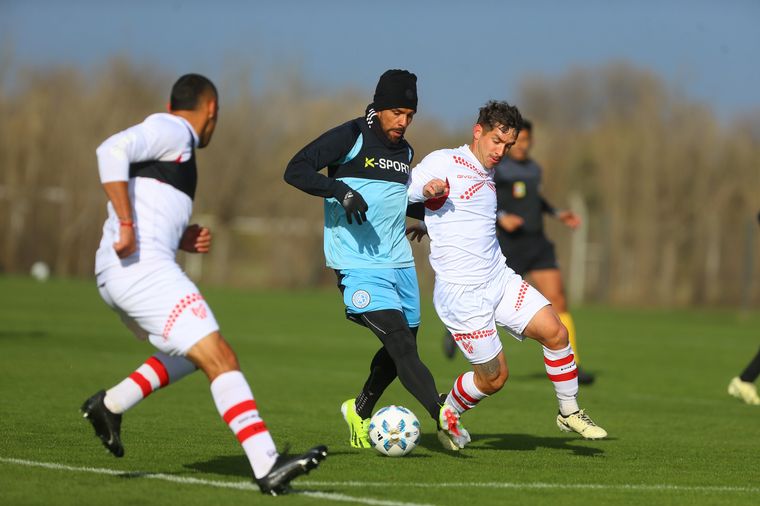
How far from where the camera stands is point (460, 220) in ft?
27.5

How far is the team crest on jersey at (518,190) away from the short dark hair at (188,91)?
24.9 feet

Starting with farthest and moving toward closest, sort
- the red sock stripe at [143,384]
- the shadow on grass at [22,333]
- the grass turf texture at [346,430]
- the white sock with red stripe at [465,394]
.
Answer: the shadow on grass at [22,333], the white sock with red stripe at [465,394], the red sock stripe at [143,384], the grass turf texture at [346,430]

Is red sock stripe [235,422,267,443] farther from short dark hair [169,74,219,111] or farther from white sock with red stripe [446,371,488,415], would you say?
white sock with red stripe [446,371,488,415]

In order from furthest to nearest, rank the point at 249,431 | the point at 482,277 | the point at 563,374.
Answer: the point at 563,374
the point at 482,277
the point at 249,431

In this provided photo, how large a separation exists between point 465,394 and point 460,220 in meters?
1.25

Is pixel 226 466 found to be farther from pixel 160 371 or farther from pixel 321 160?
pixel 321 160

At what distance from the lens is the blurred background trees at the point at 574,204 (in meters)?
36.1

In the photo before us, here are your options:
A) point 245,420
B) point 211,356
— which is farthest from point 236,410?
point 211,356

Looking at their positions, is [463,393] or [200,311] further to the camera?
[463,393]

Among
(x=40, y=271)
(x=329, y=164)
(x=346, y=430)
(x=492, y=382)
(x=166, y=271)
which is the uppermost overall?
(x=329, y=164)

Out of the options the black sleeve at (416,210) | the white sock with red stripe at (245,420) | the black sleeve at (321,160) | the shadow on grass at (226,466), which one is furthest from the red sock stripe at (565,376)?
the white sock with red stripe at (245,420)

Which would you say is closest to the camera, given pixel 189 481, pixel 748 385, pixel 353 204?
pixel 189 481

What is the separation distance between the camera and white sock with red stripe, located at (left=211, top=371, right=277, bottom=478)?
6.29 metres

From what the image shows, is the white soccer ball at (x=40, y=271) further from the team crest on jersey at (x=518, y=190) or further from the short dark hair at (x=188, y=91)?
the short dark hair at (x=188, y=91)
